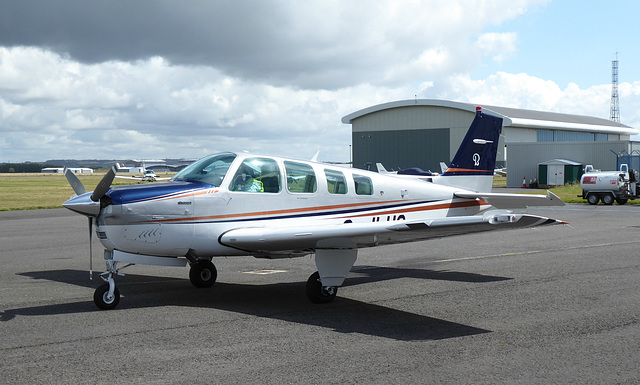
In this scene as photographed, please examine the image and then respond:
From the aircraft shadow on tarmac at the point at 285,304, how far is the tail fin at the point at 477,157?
1730 millimetres

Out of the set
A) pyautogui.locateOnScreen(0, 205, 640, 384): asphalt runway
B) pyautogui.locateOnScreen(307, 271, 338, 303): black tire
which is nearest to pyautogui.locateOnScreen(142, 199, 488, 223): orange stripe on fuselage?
pyautogui.locateOnScreen(307, 271, 338, 303): black tire

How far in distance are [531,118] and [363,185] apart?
59866 millimetres

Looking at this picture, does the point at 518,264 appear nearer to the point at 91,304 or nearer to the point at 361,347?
the point at 361,347

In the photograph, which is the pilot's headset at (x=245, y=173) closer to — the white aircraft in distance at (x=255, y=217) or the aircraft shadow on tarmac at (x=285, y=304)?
the white aircraft in distance at (x=255, y=217)

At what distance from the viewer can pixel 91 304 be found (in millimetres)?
8273

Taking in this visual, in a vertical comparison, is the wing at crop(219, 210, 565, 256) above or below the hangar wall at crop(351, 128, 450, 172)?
below

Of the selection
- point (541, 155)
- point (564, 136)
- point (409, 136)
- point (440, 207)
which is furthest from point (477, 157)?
point (564, 136)

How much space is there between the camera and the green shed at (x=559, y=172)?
167 feet

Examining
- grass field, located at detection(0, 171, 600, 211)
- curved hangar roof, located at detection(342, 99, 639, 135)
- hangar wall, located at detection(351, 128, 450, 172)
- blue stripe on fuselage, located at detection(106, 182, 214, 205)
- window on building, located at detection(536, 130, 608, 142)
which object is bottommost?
grass field, located at detection(0, 171, 600, 211)

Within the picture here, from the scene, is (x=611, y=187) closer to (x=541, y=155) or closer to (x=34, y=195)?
(x=541, y=155)

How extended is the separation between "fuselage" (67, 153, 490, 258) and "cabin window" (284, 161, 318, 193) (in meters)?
0.01

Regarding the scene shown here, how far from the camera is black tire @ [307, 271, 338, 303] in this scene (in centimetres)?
834

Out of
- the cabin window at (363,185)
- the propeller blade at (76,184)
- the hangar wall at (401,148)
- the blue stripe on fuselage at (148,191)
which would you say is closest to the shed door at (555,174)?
the hangar wall at (401,148)

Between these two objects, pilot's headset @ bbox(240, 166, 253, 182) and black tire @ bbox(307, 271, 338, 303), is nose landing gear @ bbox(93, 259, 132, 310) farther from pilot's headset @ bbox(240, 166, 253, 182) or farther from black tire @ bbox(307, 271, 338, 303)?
black tire @ bbox(307, 271, 338, 303)
